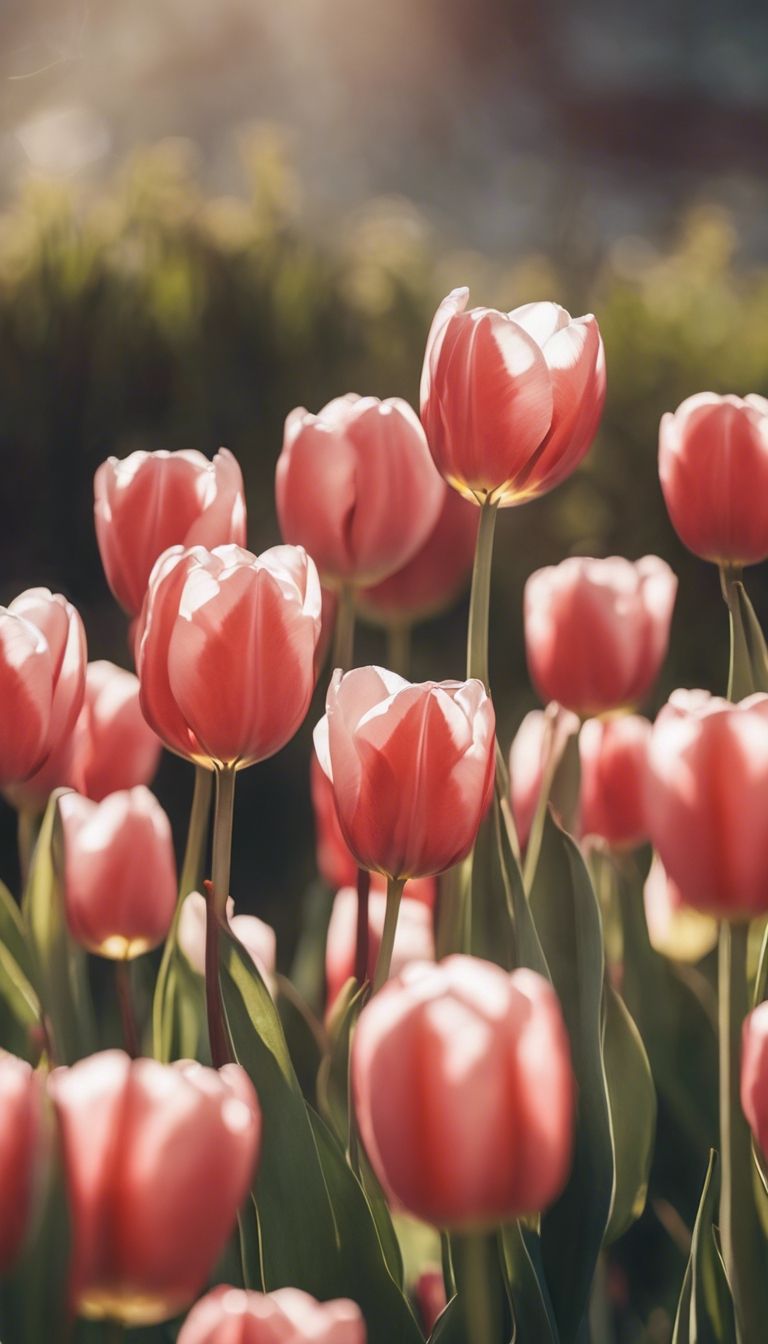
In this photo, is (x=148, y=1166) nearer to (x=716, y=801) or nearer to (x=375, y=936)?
(x=716, y=801)

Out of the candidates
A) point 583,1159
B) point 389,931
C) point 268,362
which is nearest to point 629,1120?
point 583,1159

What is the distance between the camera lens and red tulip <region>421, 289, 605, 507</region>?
58 centimetres

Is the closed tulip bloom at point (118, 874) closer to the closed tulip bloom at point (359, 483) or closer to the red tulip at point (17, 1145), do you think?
the closed tulip bloom at point (359, 483)

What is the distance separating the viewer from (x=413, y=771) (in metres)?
0.51

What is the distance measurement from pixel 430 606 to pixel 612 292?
1125 millimetres

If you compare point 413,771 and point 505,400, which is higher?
point 505,400

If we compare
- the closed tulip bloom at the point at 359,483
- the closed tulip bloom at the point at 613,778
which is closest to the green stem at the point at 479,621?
the closed tulip bloom at the point at 359,483

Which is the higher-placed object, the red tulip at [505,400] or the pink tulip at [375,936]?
the red tulip at [505,400]

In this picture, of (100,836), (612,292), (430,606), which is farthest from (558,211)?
(100,836)

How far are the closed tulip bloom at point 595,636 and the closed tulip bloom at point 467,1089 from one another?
16.0 inches

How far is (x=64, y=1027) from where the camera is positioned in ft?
2.31

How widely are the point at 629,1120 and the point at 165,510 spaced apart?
1.16 feet

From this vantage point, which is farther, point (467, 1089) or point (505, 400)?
point (505, 400)

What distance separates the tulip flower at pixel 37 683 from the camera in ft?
1.87
